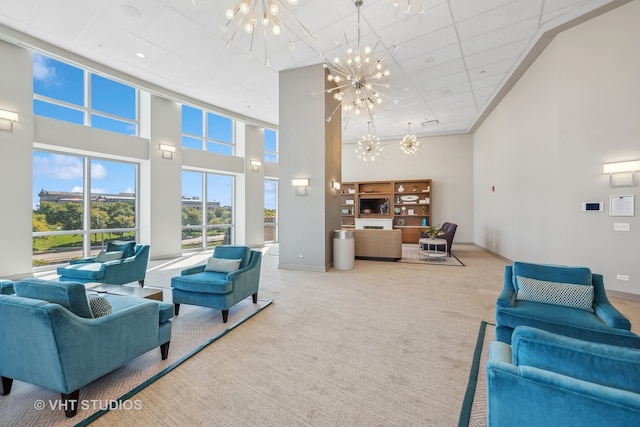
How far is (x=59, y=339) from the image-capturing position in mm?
1770

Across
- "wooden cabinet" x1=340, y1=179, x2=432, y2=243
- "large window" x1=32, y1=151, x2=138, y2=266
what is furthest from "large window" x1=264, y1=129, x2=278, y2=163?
"large window" x1=32, y1=151, x2=138, y2=266

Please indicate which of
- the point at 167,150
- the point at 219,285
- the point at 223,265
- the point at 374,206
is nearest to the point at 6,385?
the point at 219,285

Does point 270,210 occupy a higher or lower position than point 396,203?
lower

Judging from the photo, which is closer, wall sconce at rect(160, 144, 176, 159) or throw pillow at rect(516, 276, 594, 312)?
throw pillow at rect(516, 276, 594, 312)

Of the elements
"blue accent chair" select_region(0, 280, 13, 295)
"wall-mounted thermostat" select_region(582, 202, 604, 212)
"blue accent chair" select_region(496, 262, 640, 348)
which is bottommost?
"blue accent chair" select_region(496, 262, 640, 348)

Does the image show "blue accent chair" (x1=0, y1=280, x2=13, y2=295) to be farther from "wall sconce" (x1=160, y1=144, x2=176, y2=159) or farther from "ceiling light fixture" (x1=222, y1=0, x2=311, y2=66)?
"wall sconce" (x1=160, y1=144, x2=176, y2=159)

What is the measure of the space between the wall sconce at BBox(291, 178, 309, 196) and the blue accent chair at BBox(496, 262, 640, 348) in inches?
157

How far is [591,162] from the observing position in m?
4.36

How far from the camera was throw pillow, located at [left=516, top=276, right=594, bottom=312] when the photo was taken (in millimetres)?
2627

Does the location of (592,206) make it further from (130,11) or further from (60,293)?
(130,11)

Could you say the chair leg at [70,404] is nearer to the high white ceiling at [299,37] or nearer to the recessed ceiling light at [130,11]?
the high white ceiling at [299,37]

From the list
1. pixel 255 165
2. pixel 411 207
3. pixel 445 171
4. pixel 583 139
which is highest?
pixel 255 165

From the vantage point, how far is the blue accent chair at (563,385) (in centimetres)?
100

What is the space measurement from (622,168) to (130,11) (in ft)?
25.6
